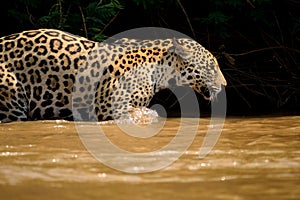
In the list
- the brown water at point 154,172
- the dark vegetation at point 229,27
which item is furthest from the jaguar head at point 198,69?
the brown water at point 154,172

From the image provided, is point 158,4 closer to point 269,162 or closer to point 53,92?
point 53,92

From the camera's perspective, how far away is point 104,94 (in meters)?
5.79

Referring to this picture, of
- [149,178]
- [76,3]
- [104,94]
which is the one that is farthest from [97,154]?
[76,3]

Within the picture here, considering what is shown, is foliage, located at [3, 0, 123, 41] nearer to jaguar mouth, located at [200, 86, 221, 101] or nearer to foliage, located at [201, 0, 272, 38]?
foliage, located at [201, 0, 272, 38]

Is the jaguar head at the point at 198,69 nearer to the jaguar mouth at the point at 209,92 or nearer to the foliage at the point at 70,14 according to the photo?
the jaguar mouth at the point at 209,92

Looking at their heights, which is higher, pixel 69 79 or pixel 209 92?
pixel 69 79

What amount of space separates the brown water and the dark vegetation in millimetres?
2781

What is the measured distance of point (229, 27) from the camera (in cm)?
739

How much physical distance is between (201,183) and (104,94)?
3248mm

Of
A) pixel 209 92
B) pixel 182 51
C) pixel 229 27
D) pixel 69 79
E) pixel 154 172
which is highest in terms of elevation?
pixel 229 27

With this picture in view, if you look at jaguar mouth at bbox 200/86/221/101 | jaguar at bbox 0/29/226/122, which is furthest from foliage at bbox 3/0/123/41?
jaguar mouth at bbox 200/86/221/101

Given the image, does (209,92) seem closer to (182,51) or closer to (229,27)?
(182,51)

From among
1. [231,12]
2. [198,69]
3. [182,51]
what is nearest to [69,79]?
[182,51]

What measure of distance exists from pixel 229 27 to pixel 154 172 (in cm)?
476
